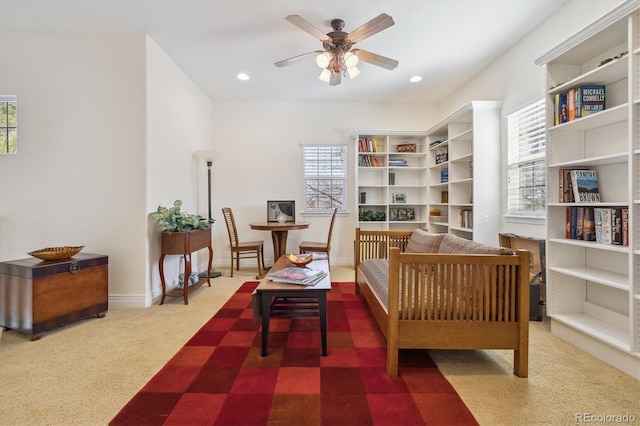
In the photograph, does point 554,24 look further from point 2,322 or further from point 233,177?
point 2,322

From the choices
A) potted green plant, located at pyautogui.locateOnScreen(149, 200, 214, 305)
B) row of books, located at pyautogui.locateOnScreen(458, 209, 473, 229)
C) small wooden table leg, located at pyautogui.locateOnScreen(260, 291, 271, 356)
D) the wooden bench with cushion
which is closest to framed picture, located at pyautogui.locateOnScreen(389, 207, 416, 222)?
row of books, located at pyautogui.locateOnScreen(458, 209, 473, 229)

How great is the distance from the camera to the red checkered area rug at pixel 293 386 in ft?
4.46

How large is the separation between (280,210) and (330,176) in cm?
109

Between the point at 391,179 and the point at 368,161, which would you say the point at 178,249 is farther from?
the point at 391,179

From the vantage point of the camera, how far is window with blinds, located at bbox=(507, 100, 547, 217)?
281 centimetres

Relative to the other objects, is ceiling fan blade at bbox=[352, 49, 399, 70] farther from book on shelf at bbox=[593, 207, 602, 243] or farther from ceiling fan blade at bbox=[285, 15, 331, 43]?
book on shelf at bbox=[593, 207, 602, 243]

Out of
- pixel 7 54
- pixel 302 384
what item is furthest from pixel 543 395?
pixel 7 54

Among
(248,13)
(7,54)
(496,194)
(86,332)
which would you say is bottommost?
(86,332)

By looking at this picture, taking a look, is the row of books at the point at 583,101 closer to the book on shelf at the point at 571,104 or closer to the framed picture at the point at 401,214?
the book on shelf at the point at 571,104

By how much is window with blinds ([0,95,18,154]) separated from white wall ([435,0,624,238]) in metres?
5.41

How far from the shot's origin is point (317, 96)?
180 inches

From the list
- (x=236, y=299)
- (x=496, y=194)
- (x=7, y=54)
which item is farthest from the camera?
(x=496, y=194)

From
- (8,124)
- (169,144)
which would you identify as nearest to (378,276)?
(169,144)

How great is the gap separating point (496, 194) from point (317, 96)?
3073 millimetres
